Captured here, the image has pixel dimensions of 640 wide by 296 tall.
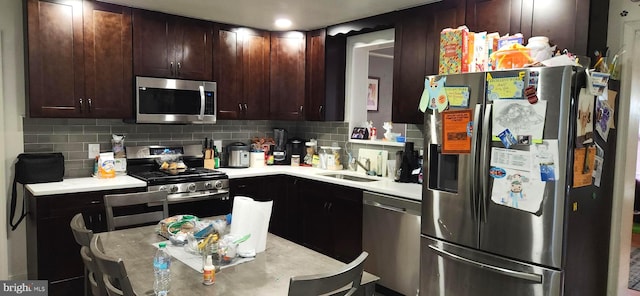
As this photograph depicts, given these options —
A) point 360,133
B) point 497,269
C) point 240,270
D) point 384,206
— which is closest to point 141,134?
point 360,133

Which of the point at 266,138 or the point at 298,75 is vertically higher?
the point at 298,75

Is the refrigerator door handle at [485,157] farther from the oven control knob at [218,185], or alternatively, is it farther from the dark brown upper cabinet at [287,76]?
the dark brown upper cabinet at [287,76]

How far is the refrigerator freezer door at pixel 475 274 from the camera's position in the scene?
7.70ft

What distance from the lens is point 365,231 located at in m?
3.64

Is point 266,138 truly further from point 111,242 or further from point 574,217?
point 574,217

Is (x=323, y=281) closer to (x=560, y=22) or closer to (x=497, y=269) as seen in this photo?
(x=497, y=269)

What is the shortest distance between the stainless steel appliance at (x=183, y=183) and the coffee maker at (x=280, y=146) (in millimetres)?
896

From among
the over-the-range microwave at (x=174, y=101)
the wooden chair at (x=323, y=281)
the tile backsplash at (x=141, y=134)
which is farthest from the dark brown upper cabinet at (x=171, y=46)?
the wooden chair at (x=323, y=281)

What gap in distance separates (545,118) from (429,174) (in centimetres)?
78

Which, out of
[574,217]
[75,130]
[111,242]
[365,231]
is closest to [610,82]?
[574,217]

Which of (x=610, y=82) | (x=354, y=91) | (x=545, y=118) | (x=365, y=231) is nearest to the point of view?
(x=545, y=118)

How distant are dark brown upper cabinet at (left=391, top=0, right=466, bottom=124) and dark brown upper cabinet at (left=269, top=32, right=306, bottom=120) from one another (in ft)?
4.10

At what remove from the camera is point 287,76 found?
4719 mm

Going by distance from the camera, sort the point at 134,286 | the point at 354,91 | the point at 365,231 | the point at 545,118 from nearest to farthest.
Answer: the point at 134,286
the point at 545,118
the point at 365,231
the point at 354,91
